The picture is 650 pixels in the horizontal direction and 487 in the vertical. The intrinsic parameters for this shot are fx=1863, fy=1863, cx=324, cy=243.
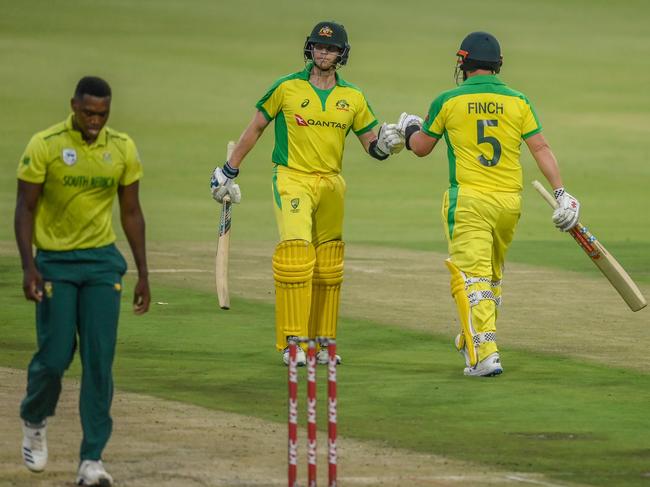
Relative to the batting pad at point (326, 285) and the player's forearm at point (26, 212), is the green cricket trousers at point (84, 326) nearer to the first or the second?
the player's forearm at point (26, 212)

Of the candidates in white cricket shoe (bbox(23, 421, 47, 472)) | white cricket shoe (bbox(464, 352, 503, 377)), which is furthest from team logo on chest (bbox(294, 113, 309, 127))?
white cricket shoe (bbox(23, 421, 47, 472))

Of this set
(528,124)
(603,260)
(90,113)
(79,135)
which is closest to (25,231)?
(79,135)

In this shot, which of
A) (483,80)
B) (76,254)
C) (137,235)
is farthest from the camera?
(483,80)

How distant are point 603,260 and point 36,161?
17.6 ft

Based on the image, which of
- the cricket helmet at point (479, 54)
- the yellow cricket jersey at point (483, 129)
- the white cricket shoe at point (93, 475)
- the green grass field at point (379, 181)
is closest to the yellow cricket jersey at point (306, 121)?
the yellow cricket jersey at point (483, 129)

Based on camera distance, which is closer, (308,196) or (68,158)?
(68,158)

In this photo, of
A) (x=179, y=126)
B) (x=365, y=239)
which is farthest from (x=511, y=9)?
(x=365, y=239)

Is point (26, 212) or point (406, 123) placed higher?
point (406, 123)

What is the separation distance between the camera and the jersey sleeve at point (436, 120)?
1282cm

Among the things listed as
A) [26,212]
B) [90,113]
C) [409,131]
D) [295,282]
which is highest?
[409,131]

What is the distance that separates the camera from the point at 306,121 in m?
13.2

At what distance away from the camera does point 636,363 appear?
13320 millimetres

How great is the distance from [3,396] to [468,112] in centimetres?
370

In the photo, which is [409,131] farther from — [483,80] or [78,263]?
[78,263]
